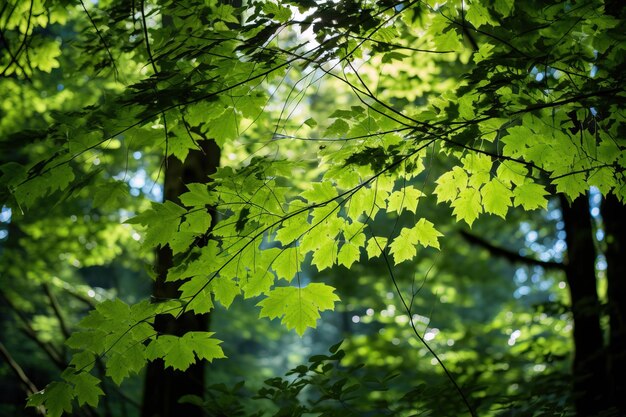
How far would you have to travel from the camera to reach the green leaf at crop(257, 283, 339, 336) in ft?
6.55

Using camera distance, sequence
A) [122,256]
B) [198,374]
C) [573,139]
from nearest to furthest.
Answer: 1. [573,139]
2. [198,374]
3. [122,256]

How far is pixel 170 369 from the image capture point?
3.62m

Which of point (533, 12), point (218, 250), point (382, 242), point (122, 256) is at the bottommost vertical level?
point (218, 250)

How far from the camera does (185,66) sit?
2.02 metres

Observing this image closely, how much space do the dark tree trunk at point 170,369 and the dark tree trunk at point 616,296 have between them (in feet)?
10.1

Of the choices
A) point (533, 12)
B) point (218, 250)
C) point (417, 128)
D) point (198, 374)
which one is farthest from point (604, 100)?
point (198, 374)

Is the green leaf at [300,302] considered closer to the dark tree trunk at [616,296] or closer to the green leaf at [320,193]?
the green leaf at [320,193]

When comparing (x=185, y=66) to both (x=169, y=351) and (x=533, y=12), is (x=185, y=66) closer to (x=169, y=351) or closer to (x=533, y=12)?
(x=169, y=351)

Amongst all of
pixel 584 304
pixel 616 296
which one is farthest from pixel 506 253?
pixel 616 296

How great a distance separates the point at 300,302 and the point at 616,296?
305cm

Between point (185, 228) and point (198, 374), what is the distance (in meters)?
2.35

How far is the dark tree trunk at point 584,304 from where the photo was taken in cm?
388

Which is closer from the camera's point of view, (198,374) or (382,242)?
(382,242)

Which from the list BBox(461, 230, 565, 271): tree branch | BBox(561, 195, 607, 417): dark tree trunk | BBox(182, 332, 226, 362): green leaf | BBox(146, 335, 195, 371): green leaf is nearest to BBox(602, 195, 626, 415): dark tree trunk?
BBox(561, 195, 607, 417): dark tree trunk
